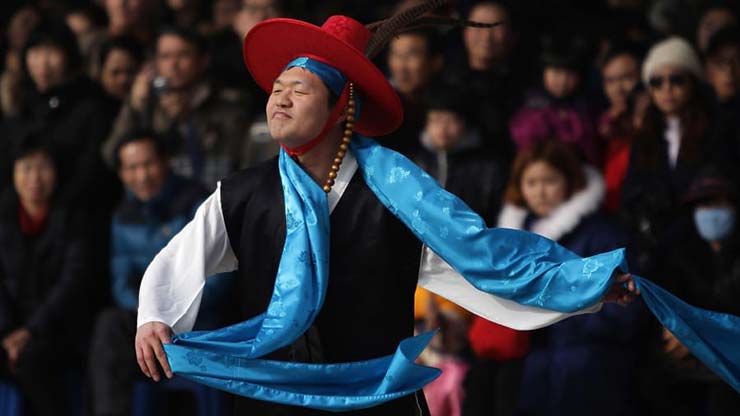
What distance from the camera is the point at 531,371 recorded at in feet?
21.1

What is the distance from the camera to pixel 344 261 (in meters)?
4.37

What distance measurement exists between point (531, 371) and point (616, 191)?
115 cm

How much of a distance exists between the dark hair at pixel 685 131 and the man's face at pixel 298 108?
270cm

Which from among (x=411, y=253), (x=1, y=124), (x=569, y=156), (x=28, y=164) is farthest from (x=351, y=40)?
(x=1, y=124)

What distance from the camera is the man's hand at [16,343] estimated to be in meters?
7.29

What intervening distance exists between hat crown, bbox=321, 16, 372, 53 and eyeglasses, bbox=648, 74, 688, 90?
2.71m

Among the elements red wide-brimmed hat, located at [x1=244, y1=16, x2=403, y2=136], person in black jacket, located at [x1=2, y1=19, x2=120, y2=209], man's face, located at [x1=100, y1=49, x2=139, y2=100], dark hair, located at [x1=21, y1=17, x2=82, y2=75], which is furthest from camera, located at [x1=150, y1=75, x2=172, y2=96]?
red wide-brimmed hat, located at [x1=244, y1=16, x2=403, y2=136]

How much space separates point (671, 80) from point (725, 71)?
63 cm

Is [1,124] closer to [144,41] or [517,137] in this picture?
[144,41]

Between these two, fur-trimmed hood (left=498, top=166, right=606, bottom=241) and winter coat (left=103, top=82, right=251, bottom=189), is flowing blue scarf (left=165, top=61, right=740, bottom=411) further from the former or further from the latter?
winter coat (left=103, top=82, right=251, bottom=189)

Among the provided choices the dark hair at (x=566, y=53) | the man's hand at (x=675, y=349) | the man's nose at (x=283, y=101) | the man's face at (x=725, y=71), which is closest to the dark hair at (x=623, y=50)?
the dark hair at (x=566, y=53)

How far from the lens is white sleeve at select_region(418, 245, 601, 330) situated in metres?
4.45

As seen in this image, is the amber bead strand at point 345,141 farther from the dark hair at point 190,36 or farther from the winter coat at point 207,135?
the dark hair at point 190,36

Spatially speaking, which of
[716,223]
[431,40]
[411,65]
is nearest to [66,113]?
[411,65]
